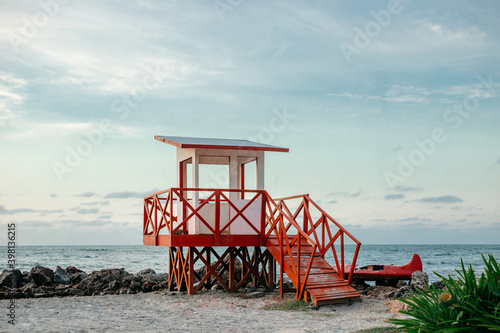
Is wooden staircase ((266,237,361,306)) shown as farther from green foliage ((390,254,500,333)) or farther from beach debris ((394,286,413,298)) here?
green foliage ((390,254,500,333))

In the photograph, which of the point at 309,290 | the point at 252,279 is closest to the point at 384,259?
the point at 252,279

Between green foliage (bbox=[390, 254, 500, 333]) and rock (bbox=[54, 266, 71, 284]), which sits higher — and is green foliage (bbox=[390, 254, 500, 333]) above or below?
above

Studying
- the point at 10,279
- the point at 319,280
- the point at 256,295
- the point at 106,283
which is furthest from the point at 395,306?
the point at 10,279

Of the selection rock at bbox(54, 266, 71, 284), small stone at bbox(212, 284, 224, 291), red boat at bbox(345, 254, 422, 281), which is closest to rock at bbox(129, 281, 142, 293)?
small stone at bbox(212, 284, 224, 291)

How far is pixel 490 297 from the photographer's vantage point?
6.24 meters

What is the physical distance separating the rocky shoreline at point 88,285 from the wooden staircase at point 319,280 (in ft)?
5.62

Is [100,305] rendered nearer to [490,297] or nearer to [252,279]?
[252,279]

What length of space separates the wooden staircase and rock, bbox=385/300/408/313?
705 millimetres

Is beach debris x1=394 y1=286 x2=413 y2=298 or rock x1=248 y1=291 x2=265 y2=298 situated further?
rock x1=248 y1=291 x2=265 y2=298

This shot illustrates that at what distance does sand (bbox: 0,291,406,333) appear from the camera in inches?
412

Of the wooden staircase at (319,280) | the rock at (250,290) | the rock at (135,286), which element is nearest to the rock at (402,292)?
the wooden staircase at (319,280)

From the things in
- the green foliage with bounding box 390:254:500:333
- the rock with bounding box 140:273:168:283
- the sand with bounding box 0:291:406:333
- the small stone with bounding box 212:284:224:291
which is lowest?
the sand with bounding box 0:291:406:333

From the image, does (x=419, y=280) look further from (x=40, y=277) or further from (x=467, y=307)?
(x=40, y=277)

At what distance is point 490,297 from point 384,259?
2294 inches
